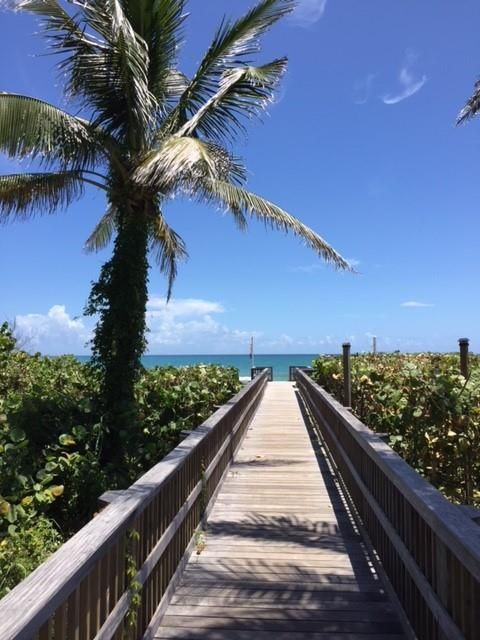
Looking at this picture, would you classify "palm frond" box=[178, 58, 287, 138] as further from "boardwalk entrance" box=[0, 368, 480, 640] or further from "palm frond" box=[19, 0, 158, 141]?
"boardwalk entrance" box=[0, 368, 480, 640]

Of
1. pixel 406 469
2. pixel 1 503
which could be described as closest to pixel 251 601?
pixel 406 469

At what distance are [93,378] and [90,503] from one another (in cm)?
236

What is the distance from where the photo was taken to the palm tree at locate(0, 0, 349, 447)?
7.42 metres

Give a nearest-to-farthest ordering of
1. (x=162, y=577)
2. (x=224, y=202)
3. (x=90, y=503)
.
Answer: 1. (x=162, y=577)
2. (x=90, y=503)
3. (x=224, y=202)

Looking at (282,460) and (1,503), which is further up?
(1,503)

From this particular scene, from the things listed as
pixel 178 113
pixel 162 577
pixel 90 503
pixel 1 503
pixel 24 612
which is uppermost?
pixel 178 113

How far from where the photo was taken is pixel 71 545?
2043 mm

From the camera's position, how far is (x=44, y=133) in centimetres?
733

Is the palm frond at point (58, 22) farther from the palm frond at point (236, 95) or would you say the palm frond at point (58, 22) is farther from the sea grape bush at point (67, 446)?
the sea grape bush at point (67, 446)

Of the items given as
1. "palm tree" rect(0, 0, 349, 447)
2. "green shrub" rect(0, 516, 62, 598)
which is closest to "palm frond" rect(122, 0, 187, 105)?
"palm tree" rect(0, 0, 349, 447)

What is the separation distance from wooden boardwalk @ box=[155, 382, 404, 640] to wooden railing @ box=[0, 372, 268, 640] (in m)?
0.23

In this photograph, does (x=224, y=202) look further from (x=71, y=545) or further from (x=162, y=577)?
(x=71, y=545)

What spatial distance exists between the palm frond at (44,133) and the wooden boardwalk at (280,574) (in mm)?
5035

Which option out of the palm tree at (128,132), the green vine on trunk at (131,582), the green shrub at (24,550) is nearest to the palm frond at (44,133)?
the palm tree at (128,132)
